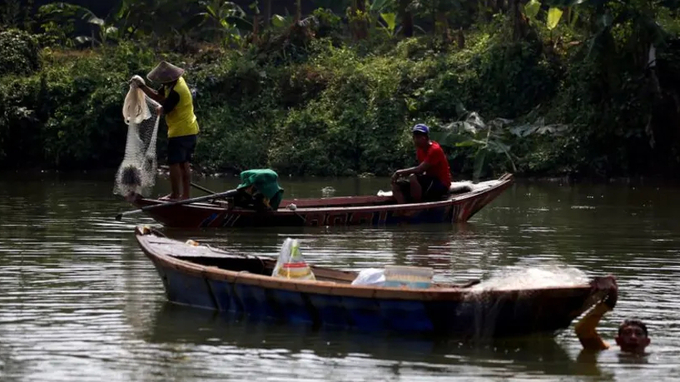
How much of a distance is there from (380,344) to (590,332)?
1357mm

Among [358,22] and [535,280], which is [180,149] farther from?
[358,22]

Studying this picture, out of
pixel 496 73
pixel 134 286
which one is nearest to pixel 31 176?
pixel 496 73

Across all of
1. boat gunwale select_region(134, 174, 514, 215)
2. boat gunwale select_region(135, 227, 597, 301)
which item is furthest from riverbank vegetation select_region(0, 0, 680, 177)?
boat gunwale select_region(135, 227, 597, 301)

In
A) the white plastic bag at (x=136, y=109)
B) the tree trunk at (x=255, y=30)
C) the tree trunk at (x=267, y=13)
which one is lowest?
the white plastic bag at (x=136, y=109)

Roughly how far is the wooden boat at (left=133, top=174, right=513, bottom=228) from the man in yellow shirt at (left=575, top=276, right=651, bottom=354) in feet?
22.6

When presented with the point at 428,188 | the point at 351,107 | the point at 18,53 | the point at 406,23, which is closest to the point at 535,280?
the point at 428,188

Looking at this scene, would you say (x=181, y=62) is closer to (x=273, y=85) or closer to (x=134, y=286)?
(x=273, y=85)

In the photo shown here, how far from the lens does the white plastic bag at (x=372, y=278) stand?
343 inches

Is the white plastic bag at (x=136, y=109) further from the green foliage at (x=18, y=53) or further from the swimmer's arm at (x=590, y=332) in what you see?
the green foliage at (x=18, y=53)

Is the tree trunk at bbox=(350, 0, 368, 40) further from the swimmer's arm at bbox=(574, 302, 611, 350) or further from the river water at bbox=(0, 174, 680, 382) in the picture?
the swimmer's arm at bbox=(574, 302, 611, 350)

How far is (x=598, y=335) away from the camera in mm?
8414

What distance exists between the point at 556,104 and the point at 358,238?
37.8 ft

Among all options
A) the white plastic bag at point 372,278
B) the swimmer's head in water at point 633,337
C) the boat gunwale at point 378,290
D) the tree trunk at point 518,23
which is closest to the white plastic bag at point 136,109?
the boat gunwale at point 378,290

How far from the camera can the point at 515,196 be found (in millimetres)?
20453
